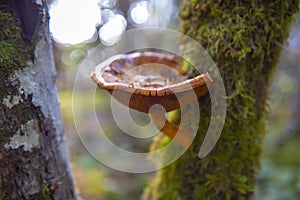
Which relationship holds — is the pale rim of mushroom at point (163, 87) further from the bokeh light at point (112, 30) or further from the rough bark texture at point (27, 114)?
the bokeh light at point (112, 30)

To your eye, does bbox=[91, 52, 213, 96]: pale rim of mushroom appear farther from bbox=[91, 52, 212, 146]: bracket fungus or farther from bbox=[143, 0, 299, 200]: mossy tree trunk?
bbox=[143, 0, 299, 200]: mossy tree trunk

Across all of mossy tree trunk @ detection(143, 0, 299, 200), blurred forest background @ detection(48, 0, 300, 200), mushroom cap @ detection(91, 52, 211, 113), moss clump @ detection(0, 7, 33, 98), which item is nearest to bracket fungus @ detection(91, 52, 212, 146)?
mushroom cap @ detection(91, 52, 211, 113)

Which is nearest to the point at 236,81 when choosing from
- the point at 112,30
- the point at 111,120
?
the point at 112,30

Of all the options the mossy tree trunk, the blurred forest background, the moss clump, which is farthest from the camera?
the blurred forest background

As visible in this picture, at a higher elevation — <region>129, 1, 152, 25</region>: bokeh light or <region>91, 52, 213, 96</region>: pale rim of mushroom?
<region>91, 52, 213, 96</region>: pale rim of mushroom

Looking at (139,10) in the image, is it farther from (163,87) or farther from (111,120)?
(163,87)

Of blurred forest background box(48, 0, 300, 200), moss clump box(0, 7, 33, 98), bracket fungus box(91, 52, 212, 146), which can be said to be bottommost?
blurred forest background box(48, 0, 300, 200)

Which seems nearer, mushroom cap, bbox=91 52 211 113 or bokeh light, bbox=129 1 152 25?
mushroom cap, bbox=91 52 211 113

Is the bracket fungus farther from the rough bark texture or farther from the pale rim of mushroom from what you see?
the rough bark texture

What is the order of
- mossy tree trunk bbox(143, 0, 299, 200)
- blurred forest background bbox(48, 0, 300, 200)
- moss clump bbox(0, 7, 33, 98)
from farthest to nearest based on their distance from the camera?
blurred forest background bbox(48, 0, 300, 200) < mossy tree trunk bbox(143, 0, 299, 200) < moss clump bbox(0, 7, 33, 98)
